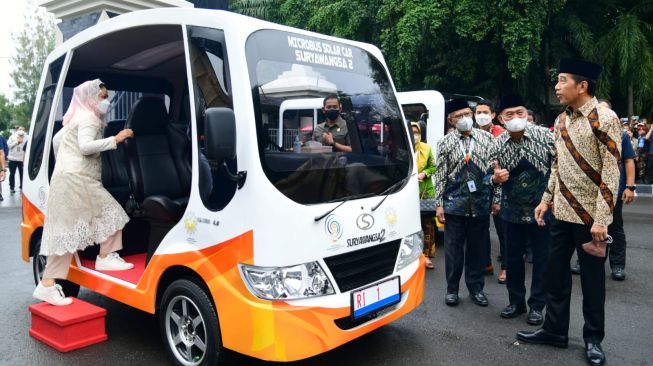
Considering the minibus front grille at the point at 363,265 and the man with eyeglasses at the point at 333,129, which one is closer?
the minibus front grille at the point at 363,265

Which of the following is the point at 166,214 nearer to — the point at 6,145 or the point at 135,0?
the point at 135,0

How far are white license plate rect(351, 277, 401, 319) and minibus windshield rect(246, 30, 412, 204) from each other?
61cm

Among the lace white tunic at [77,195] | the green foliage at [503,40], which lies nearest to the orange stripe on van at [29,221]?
the lace white tunic at [77,195]

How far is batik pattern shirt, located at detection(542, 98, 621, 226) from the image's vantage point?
11.6 ft

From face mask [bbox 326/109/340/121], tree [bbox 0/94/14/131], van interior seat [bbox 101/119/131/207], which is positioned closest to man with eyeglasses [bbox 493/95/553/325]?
face mask [bbox 326/109/340/121]

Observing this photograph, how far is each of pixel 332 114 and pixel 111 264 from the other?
2.25 m

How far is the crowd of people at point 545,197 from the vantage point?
12.1 feet

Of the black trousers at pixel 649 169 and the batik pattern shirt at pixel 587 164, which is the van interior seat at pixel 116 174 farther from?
the black trousers at pixel 649 169

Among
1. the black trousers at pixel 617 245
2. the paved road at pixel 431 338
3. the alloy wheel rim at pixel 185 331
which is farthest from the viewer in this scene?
the black trousers at pixel 617 245

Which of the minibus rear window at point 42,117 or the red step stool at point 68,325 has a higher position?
the minibus rear window at point 42,117

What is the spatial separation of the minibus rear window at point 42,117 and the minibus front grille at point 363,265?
3191 millimetres

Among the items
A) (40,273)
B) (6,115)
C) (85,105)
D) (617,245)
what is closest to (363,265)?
(85,105)

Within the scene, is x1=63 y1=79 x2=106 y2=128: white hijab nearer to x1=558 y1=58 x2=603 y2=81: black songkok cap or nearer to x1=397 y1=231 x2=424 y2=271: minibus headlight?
x1=397 y1=231 x2=424 y2=271: minibus headlight

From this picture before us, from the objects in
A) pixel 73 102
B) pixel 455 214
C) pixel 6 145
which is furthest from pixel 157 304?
pixel 6 145
